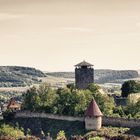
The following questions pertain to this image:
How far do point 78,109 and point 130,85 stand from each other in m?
24.1

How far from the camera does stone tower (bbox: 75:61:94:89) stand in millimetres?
144887

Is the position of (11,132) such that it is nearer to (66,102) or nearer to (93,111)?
(66,102)

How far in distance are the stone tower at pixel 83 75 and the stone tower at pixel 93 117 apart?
2717 centimetres

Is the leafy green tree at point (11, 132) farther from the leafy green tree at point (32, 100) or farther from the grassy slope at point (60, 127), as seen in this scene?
the leafy green tree at point (32, 100)

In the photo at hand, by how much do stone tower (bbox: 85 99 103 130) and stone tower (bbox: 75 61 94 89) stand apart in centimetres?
2717

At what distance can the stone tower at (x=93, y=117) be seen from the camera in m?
115

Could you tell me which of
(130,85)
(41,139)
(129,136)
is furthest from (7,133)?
(130,85)

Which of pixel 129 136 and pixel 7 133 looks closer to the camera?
pixel 129 136

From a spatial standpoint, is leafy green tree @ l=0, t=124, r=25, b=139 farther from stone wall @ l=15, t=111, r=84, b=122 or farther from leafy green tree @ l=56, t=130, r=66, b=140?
leafy green tree @ l=56, t=130, r=66, b=140

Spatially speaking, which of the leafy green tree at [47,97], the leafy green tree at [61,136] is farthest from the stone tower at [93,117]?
the leafy green tree at [47,97]

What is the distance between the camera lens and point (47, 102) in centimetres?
12812

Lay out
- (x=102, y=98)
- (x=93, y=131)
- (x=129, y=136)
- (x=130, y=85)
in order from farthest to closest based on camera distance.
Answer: (x=130, y=85)
(x=102, y=98)
(x=93, y=131)
(x=129, y=136)

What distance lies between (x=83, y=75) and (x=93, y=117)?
3221 centimetres

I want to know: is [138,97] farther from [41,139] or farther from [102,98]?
[41,139]
